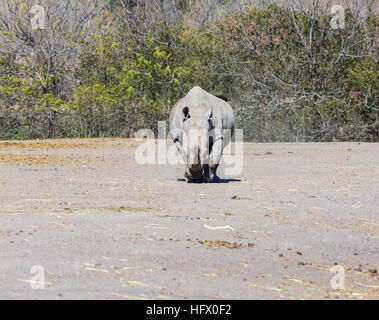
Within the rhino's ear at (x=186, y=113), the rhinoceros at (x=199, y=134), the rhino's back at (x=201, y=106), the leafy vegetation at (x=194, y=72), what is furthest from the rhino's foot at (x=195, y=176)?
the leafy vegetation at (x=194, y=72)

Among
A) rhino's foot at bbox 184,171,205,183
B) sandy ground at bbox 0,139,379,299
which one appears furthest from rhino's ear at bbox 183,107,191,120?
sandy ground at bbox 0,139,379,299

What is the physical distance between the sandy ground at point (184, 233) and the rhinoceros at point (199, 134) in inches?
14.5

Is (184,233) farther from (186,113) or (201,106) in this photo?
(201,106)

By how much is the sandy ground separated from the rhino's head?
40 centimetres

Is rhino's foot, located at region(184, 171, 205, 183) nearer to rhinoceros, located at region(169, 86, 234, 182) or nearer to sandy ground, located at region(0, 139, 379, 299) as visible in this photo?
rhinoceros, located at region(169, 86, 234, 182)

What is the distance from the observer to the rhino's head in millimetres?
16859

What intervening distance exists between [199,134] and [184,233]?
6.08 m

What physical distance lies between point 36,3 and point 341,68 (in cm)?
1152

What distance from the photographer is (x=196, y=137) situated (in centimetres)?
1702

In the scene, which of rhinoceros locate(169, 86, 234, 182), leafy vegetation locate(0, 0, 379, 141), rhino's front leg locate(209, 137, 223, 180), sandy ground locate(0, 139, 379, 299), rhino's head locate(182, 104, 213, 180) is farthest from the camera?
leafy vegetation locate(0, 0, 379, 141)

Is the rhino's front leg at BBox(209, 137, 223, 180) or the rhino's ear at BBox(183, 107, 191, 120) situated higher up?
the rhino's ear at BBox(183, 107, 191, 120)

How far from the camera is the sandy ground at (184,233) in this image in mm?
8124

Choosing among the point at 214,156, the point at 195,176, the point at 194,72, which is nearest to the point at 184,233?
the point at 195,176
